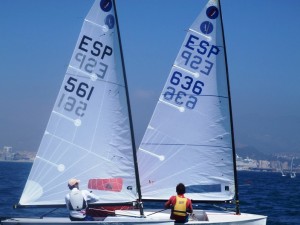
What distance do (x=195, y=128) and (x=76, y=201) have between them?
558cm

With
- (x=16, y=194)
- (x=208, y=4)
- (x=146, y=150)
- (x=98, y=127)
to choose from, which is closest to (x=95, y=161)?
(x=98, y=127)

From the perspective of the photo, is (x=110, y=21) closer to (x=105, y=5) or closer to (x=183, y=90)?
(x=105, y=5)

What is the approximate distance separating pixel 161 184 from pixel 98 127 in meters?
3.17

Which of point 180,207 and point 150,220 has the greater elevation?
point 180,207

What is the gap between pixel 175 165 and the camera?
66.8ft

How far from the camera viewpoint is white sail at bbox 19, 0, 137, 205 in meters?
18.0

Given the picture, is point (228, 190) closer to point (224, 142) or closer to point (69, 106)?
point (224, 142)

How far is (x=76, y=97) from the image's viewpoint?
18.3 m

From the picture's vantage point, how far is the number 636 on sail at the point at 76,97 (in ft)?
59.8

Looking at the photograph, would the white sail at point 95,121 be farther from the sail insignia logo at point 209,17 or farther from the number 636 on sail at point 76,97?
the sail insignia logo at point 209,17

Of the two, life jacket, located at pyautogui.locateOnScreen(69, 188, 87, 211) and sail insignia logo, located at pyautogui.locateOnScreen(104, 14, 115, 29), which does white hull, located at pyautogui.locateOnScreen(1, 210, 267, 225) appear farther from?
sail insignia logo, located at pyautogui.locateOnScreen(104, 14, 115, 29)

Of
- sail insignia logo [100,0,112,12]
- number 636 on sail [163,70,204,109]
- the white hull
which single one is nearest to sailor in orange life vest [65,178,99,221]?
the white hull

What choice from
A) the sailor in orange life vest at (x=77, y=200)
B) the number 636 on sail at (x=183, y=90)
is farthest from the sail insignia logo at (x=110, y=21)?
the sailor in orange life vest at (x=77, y=200)

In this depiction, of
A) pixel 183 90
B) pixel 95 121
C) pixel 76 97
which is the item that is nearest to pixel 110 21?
pixel 76 97
